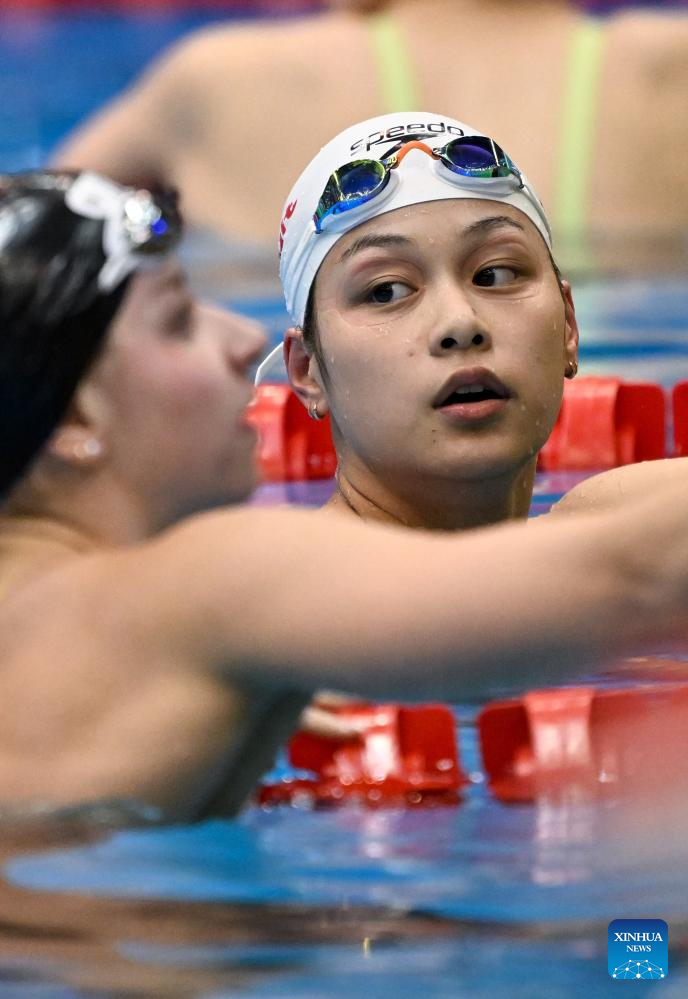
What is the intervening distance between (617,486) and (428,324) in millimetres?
575

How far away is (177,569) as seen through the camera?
200cm

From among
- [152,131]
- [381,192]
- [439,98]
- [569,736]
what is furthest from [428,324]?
[152,131]

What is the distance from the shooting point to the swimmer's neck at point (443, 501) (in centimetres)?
292

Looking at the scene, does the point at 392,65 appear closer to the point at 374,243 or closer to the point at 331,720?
the point at 374,243

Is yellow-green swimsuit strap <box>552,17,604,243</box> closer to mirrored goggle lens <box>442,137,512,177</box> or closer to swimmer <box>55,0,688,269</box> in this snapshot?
swimmer <box>55,0,688,269</box>

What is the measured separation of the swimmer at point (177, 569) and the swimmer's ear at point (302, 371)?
0.93 m

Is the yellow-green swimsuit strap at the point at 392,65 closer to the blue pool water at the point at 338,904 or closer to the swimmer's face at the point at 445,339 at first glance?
the swimmer's face at the point at 445,339

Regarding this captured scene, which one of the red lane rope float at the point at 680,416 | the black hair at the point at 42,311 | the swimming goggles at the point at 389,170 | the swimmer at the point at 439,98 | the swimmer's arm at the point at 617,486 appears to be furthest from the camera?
the swimmer at the point at 439,98

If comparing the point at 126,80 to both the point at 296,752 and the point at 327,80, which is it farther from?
the point at 296,752

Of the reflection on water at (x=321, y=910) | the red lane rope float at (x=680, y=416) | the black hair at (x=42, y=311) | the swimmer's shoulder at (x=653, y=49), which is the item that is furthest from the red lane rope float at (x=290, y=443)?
the black hair at (x=42, y=311)

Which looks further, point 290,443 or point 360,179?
point 290,443

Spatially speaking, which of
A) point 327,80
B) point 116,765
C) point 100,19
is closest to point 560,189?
point 327,80

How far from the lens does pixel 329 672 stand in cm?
195

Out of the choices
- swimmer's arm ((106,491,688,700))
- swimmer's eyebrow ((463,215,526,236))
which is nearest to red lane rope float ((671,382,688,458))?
swimmer's eyebrow ((463,215,526,236))
